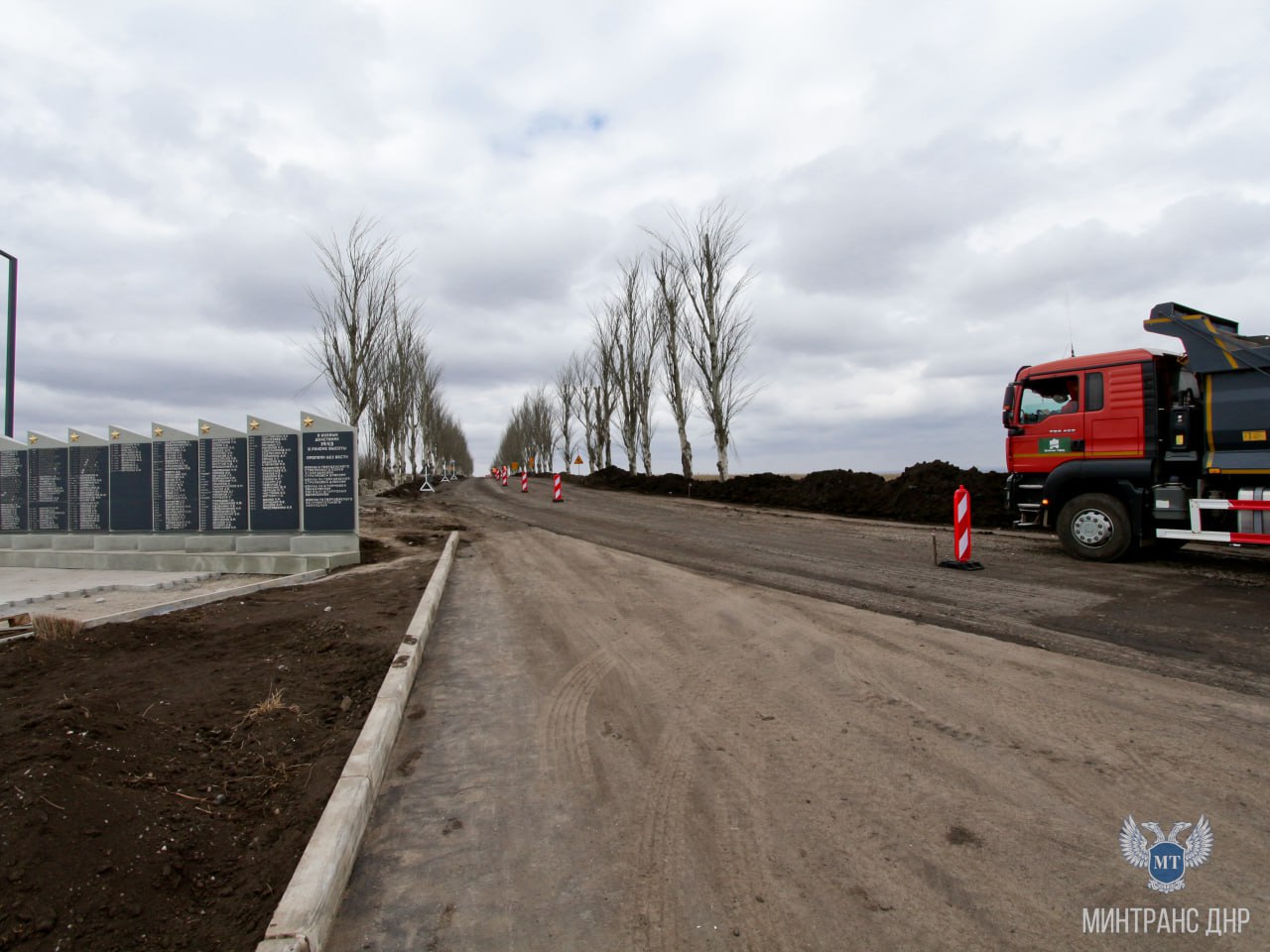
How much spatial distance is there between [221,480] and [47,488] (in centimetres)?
550

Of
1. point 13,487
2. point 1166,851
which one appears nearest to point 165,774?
point 1166,851

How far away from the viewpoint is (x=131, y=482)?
13.7 meters

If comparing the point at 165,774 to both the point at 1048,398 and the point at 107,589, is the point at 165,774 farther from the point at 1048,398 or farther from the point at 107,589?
the point at 1048,398

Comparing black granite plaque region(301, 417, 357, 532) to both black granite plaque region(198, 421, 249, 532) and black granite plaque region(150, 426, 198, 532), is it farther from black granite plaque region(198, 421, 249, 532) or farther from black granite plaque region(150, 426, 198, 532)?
black granite plaque region(150, 426, 198, 532)

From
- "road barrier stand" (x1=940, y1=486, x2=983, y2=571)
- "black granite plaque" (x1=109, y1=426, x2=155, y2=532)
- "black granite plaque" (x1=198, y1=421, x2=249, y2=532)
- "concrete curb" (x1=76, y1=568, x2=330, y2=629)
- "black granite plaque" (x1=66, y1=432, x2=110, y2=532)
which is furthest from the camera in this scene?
"black granite plaque" (x1=66, y1=432, x2=110, y2=532)

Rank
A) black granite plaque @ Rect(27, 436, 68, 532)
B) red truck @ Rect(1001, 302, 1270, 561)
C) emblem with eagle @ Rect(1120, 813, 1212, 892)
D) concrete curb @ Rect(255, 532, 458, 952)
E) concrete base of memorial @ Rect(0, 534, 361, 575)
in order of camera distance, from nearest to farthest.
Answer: concrete curb @ Rect(255, 532, 458, 952), emblem with eagle @ Rect(1120, 813, 1212, 892), red truck @ Rect(1001, 302, 1270, 561), concrete base of memorial @ Rect(0, 534, 361, 575), black granite plaque @ Rect(27, 436, 68, 532)

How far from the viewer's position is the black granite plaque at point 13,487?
15258 millimetres

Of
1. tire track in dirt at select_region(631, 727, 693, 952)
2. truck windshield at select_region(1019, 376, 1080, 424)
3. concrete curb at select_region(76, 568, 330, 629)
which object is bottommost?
tire track in dirt at select_region(631, 727, 693, 952)

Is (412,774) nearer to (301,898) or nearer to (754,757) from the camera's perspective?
(301,898)

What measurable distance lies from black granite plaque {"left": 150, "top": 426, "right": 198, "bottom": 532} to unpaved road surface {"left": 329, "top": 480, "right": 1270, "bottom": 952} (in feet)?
27.8

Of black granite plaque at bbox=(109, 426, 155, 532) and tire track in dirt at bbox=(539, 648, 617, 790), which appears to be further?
black granite plaque at bbox=(109, 426, 155, 532)

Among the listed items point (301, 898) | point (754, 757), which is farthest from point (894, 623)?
Answer: point (301, 898)

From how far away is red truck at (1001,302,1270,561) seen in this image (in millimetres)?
9305

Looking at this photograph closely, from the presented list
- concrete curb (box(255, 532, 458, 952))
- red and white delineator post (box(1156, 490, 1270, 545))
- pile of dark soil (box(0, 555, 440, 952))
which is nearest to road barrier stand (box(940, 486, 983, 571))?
red and white delineator post (box(1156, 490, 1270, 545))
